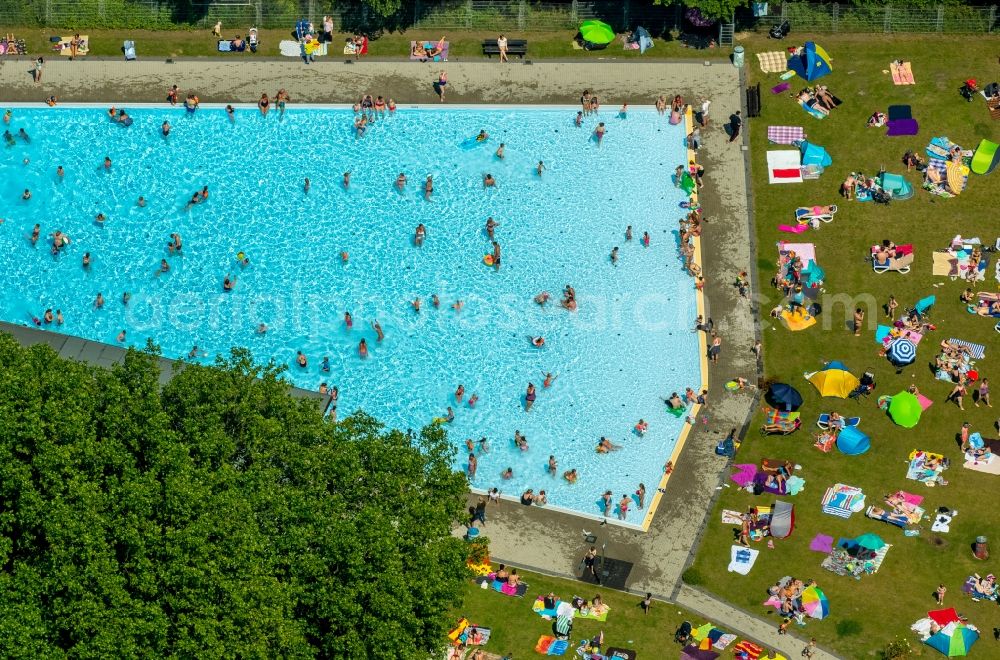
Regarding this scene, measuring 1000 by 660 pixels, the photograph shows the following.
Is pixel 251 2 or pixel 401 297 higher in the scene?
pixel 251 2

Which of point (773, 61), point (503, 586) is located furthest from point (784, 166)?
point (503, 586)

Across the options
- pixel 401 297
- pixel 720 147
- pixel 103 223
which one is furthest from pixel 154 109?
pixel 720 147

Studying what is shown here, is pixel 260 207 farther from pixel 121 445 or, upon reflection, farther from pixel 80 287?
pixel 121 445

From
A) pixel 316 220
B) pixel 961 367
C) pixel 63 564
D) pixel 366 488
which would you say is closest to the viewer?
A: pixel 63 564

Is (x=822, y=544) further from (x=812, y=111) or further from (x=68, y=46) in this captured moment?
(x=68, y=46)

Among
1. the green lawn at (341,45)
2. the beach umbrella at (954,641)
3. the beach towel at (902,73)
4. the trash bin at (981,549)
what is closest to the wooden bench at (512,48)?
the green lawn at (341,45)

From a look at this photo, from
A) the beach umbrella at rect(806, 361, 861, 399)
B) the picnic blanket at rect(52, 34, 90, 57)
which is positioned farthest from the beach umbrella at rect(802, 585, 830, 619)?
the picnic blanket at rect(52, 34, 90, 57)
